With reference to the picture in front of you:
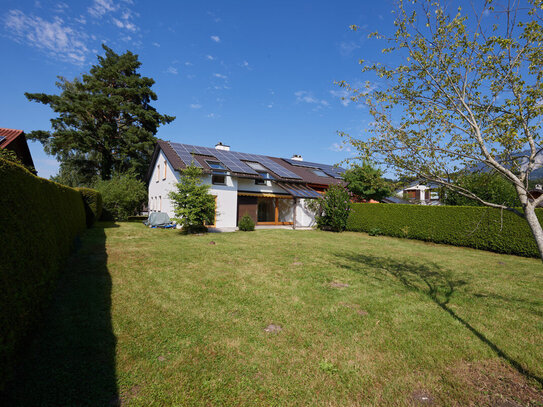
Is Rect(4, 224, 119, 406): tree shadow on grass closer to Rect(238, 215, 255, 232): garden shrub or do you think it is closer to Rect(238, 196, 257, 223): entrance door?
Rect(238, 215, 255, 232): garden shrub

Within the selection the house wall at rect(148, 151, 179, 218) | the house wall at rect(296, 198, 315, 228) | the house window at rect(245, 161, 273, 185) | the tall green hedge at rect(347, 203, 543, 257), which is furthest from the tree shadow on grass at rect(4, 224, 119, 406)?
the house wall at rect(296, 198, 315, 228)

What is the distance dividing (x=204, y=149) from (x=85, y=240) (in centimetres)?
1392

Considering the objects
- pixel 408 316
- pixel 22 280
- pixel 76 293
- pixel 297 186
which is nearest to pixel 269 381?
pixel 408 316

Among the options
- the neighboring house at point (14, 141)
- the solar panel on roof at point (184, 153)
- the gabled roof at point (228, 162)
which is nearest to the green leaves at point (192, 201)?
the gabled roof at point (228, 162)

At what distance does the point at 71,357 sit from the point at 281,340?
2.92 metres

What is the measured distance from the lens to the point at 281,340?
4.01 metres

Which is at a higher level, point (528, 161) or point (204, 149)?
point (204, 149)

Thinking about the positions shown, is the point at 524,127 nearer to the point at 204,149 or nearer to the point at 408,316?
the point at 408,316

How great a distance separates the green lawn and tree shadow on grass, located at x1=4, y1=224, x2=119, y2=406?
18mm

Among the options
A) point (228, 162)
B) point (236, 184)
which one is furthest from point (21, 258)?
point (228, 162)

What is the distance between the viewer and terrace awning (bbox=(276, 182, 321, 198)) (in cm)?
2111

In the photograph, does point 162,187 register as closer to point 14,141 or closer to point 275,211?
point 14,141

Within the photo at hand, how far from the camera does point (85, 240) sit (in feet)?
36.7

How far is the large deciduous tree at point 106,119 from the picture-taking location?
29.3m
